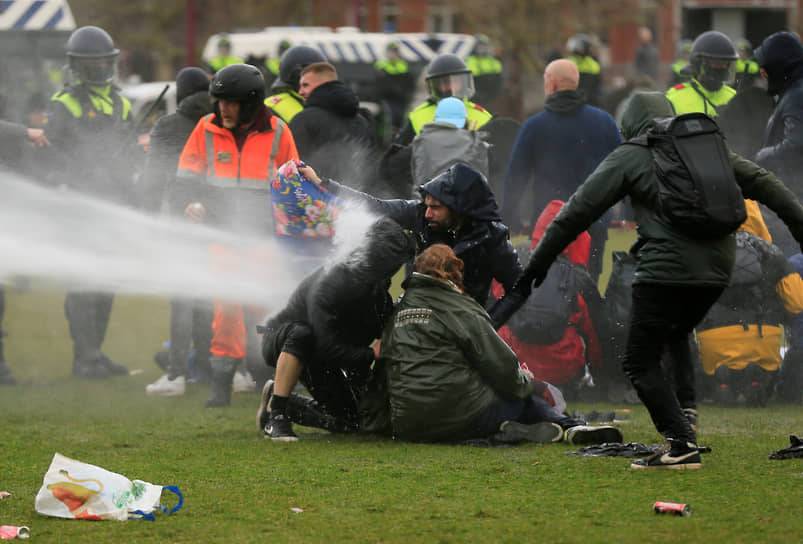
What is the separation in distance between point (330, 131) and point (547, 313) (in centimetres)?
208

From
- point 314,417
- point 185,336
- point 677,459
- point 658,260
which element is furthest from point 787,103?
point 185,336

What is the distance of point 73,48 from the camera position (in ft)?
32.5

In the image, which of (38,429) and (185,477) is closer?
(185,477)

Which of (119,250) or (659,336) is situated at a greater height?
(119,250)

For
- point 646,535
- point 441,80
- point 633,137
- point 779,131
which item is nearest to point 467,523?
point 646,535

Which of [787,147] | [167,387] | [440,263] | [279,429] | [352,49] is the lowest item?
[167,387]

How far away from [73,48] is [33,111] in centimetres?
447

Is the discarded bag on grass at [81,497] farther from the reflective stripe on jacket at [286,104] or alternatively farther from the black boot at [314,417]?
the reflective stripe on jacket at [286,104]

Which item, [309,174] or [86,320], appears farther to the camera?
[86,320]

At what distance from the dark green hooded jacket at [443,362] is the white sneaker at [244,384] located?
2.74 m

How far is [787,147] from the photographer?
28.5 ft

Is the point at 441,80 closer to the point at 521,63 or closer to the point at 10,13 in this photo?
the point at 10,13

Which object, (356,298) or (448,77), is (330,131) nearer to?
(448,77)

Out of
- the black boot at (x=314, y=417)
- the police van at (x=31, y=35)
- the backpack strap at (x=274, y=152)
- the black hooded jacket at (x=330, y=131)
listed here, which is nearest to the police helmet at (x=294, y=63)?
the black hooded jacket at (x=330, y=131)
